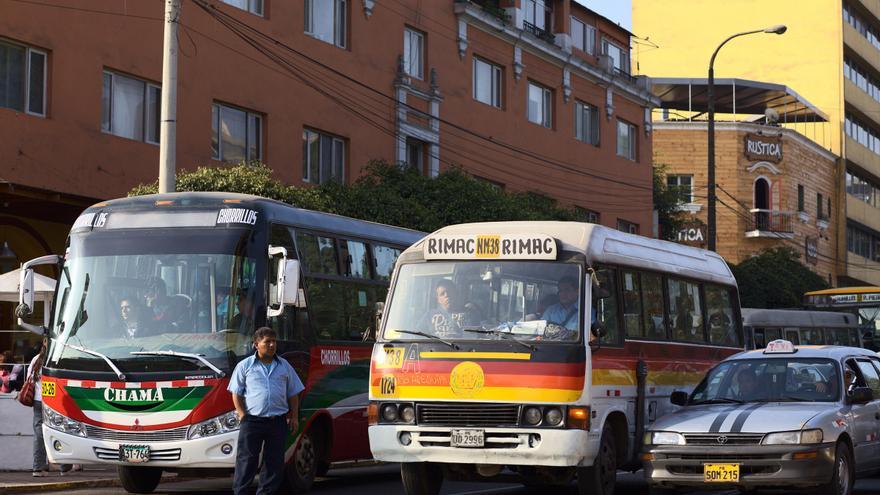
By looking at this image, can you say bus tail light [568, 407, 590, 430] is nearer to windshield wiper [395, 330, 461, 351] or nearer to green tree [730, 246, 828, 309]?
windshield wiper [395, 330, 461, 351]

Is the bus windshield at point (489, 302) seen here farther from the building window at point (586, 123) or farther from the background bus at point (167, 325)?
the building window at point (586, 123)

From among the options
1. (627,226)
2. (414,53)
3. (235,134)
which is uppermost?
(414,53)

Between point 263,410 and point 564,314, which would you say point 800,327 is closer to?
point 564,314

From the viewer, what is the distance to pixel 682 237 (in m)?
59.3

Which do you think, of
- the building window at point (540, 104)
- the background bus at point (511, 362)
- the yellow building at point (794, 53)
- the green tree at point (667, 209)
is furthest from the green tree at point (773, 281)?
the background bus at point (511, 362)

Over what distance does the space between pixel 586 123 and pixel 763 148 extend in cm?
1837

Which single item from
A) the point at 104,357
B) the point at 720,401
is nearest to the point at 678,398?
the point at 720,401

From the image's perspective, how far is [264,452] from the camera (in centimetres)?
1276

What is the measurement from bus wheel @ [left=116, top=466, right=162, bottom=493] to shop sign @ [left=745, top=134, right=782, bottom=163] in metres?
49.4

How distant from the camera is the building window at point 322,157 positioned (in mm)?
32844

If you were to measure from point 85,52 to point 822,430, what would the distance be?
17347 mm

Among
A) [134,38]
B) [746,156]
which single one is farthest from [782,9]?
[134,38]

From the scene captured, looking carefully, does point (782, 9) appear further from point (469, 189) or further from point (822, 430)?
point (822, 430)

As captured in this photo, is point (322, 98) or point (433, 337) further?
point (322, 98)
